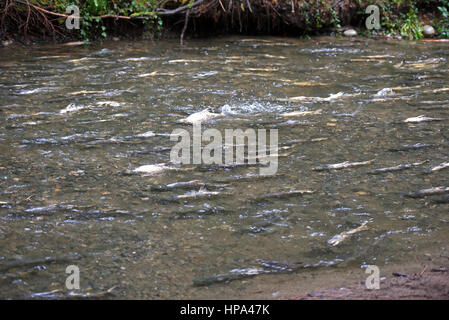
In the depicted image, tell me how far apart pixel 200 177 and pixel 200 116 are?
1568mm

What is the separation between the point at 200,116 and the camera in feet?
17.5

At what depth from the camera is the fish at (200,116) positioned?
17.2 ft

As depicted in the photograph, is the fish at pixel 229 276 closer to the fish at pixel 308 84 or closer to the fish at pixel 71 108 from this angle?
the fish at pixel 71 108

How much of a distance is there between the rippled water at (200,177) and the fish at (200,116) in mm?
116

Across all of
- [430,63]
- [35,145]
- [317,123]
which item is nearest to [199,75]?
[317,123]

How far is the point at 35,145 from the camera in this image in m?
4.48

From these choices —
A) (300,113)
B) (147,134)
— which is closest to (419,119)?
(300,113)

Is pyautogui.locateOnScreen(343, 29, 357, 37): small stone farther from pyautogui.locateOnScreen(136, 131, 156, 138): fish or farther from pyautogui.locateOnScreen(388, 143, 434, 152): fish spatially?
pyautogui.locateOnScreen(136, 131, 156, 138): fish

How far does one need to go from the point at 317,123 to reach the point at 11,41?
253 inches

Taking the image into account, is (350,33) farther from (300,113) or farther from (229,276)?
(229,276)

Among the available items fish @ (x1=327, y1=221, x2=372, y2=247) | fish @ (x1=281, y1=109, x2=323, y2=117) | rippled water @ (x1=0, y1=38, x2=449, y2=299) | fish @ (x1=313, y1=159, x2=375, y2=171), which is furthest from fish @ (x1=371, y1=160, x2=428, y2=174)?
fish @ (x1=281, y1=109, x2=323, y2=117)

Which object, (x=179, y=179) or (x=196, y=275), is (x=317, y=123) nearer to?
(x=179, y=179)

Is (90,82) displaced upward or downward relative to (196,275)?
upward

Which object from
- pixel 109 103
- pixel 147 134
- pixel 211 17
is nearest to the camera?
pixel 147 134
